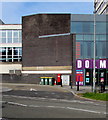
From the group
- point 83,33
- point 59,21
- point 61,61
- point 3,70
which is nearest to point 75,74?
point 61,61

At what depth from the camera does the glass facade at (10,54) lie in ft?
156

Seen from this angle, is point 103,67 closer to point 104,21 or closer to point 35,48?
point 104,21

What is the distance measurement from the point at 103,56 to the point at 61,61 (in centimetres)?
707

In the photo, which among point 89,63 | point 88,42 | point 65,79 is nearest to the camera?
point 89,63

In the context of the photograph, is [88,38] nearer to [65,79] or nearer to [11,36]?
[65,79]

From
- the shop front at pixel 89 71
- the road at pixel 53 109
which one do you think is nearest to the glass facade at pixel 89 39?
the shop front at pixel 89 71

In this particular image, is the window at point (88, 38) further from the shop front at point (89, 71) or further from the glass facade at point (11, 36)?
the glass facade at point (11, 36)

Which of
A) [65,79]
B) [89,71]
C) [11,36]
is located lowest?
[65,79]

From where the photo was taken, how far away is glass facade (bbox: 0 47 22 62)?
156 ft

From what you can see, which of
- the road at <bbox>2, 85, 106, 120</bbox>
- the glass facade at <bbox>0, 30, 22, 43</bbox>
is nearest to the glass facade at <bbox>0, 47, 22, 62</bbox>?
the glass facade at <bbox>0, 30, 22, 43</bbox>

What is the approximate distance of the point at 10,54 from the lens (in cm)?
4797

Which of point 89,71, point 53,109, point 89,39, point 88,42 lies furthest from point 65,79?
point 53,109

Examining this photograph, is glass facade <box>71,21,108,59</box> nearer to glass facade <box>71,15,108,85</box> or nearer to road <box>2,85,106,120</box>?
glass facade <box>71,15,108,85</box>

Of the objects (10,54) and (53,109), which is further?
(10,54)
